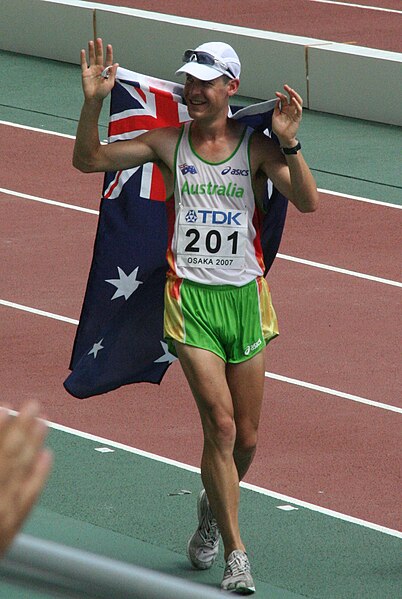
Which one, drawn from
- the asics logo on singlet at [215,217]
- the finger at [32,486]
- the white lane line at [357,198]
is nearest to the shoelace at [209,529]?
the asics logo on singlet at [215,217]

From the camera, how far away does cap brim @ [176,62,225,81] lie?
638cm

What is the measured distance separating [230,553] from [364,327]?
4.15 meters

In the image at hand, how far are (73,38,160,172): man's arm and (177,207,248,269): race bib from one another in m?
0.33

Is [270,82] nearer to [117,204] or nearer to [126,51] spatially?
[126,51]

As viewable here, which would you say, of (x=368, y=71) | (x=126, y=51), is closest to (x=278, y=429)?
(x=368, y=71)

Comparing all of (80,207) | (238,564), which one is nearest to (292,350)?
(238,564)

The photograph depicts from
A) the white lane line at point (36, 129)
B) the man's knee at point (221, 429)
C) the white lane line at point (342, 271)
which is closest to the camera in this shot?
the man's knee at point (221, 429)

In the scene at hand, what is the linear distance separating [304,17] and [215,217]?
16.5 meters

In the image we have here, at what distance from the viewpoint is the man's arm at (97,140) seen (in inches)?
253

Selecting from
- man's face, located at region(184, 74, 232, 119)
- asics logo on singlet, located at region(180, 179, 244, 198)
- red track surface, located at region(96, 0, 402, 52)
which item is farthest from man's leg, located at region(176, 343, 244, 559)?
red track surface, located at region(96, 0, 402, 52)

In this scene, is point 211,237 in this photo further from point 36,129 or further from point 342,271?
point 36,129

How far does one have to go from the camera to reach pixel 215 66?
6.48m

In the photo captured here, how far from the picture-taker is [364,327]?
10.2 metres

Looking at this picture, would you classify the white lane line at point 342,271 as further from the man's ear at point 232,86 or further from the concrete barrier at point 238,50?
the concrete barrier at point 238,50
